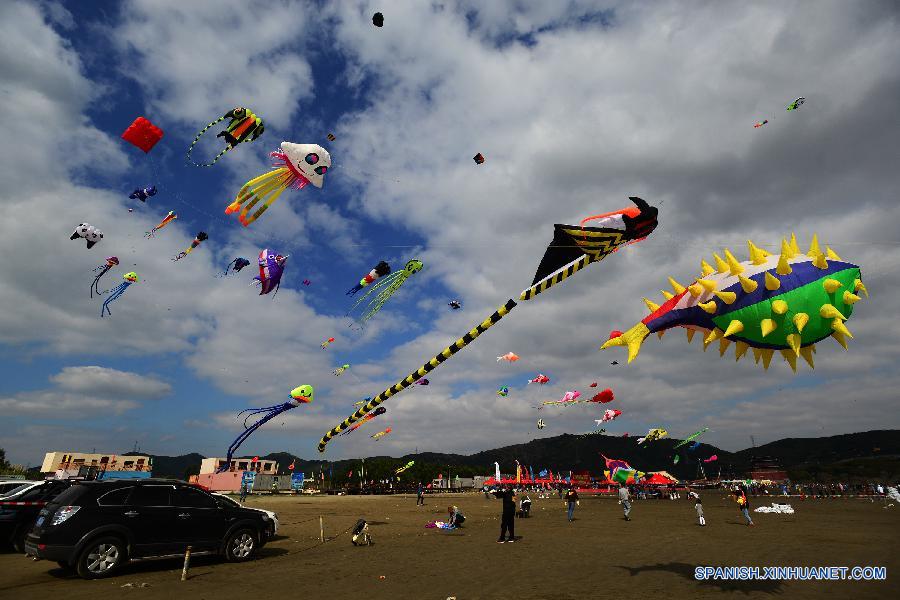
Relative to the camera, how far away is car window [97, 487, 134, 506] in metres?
9.39

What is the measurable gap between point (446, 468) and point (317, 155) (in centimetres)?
11110

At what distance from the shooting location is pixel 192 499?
10.9m

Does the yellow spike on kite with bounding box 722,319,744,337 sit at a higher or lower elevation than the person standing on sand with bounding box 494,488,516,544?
higher

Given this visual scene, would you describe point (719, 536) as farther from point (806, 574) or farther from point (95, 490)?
point (95, 490)

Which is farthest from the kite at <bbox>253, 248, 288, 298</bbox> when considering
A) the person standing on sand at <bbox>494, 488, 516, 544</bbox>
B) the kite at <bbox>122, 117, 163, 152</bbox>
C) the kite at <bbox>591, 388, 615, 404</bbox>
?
the kite at <bbox>591, 388, 615, 404</bbox>

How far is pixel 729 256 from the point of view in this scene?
6.09 m

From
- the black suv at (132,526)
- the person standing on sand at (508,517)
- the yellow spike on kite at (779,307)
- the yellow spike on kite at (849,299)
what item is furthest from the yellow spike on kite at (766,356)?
the black suv at (132,526)

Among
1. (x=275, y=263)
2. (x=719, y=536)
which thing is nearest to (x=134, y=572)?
(x=275, y=263)

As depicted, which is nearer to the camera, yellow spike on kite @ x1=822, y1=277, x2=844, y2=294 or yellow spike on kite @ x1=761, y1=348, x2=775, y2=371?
yellow spike on kite @ x1=822, y1=277, x2=844, y2=294

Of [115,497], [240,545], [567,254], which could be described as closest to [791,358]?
[567,254]

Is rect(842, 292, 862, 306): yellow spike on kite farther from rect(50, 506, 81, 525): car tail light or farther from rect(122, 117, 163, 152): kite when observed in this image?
rect(122, 117, 163, 152): kite

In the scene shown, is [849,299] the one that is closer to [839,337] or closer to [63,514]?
[839,337]

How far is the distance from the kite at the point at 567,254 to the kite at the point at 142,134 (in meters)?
13.3

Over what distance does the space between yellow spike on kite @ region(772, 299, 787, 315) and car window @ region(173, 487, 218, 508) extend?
40.5 ft
